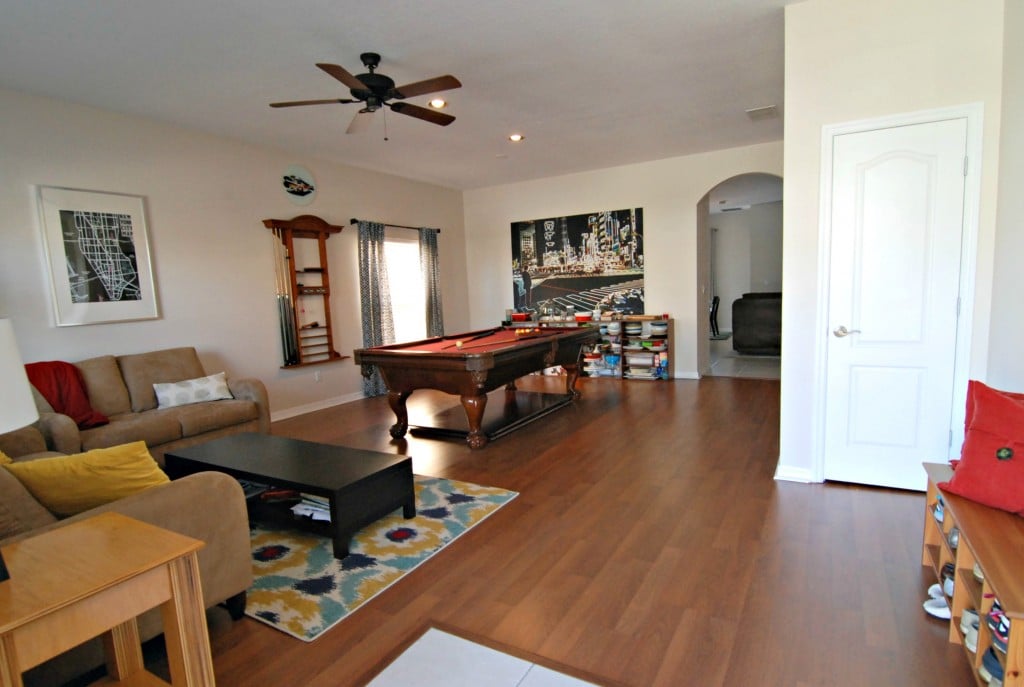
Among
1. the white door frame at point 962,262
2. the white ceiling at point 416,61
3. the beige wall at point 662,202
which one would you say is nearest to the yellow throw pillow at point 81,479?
the white ceiling at point 416,61

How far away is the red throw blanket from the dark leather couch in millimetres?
8194

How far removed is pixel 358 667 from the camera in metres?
1.82

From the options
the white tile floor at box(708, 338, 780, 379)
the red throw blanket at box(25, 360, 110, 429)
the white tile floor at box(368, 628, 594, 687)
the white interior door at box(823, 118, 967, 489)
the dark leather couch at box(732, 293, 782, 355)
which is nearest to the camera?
the white tile floor at box(368, 628, 594, 687)

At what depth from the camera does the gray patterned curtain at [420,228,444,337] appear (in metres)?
7.31

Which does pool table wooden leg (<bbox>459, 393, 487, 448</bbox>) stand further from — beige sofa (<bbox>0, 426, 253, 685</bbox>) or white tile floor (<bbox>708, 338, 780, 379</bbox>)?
white tile floor (<bbox>708, 338, 780, 379</bbox>)

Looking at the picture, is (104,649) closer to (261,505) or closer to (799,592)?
(261,505)

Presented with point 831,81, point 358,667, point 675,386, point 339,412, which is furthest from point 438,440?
point 831,81

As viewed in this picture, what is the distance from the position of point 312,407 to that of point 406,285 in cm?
210

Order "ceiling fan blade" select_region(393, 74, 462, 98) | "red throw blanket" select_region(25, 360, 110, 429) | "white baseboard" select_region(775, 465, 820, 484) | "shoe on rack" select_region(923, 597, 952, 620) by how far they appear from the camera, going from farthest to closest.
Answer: "red throw blanket" select_region(25, 360, 110, 429), "white baseboard" select_region(775, 465, 820, 484), "ceiling fan blade" select_region(393, 74, 462, 98), "shoe on rack" select_region(923, 597, 952, 620)

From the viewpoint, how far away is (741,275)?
1145cm

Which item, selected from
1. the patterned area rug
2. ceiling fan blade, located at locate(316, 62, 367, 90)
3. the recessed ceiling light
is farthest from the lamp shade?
the recessed ceiling light

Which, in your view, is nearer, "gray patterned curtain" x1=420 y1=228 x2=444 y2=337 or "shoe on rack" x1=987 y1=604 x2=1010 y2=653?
"shoe on rack" x1=987 y1=604 x2=1010 y2=653

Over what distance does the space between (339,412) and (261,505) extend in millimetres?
2900

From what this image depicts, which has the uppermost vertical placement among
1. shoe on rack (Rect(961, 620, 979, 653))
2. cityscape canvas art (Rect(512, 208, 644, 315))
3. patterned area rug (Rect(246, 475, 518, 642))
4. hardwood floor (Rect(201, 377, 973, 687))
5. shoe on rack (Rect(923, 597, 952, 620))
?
cityscape canvas art (Rect(512, 208, 644, 315))
